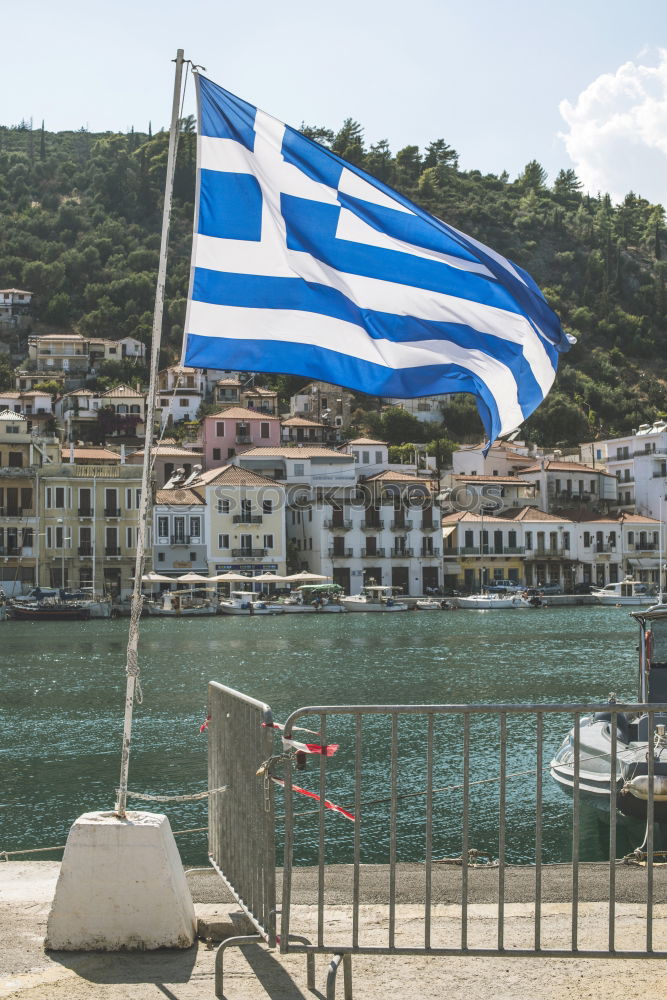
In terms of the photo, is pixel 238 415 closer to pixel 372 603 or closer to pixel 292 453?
pixel 292 453

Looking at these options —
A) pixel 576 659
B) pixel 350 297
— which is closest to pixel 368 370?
pixel 350 297

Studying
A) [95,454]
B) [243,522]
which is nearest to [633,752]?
[243,522]

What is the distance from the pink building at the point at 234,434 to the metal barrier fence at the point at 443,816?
2678 inches

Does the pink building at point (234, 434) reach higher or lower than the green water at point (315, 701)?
higher

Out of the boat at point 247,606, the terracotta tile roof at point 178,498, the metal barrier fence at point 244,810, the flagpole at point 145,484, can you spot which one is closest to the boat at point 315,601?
the boat at point 247,606

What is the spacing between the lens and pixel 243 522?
263 ft

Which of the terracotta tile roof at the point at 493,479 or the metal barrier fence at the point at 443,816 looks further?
the terracotta tile roof at the point at 493,479

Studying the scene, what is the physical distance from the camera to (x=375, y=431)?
368 ft

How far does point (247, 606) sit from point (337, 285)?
65198 millimetres

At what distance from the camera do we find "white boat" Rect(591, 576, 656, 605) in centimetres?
8300

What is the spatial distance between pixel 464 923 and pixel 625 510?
98.1m

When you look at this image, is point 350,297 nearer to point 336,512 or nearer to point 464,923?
point 464,923

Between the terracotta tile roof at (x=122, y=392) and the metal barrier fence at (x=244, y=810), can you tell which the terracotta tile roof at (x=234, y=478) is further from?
the metal barrier fence at (x=244, y=810)

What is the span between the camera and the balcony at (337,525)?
8419 centimetres
